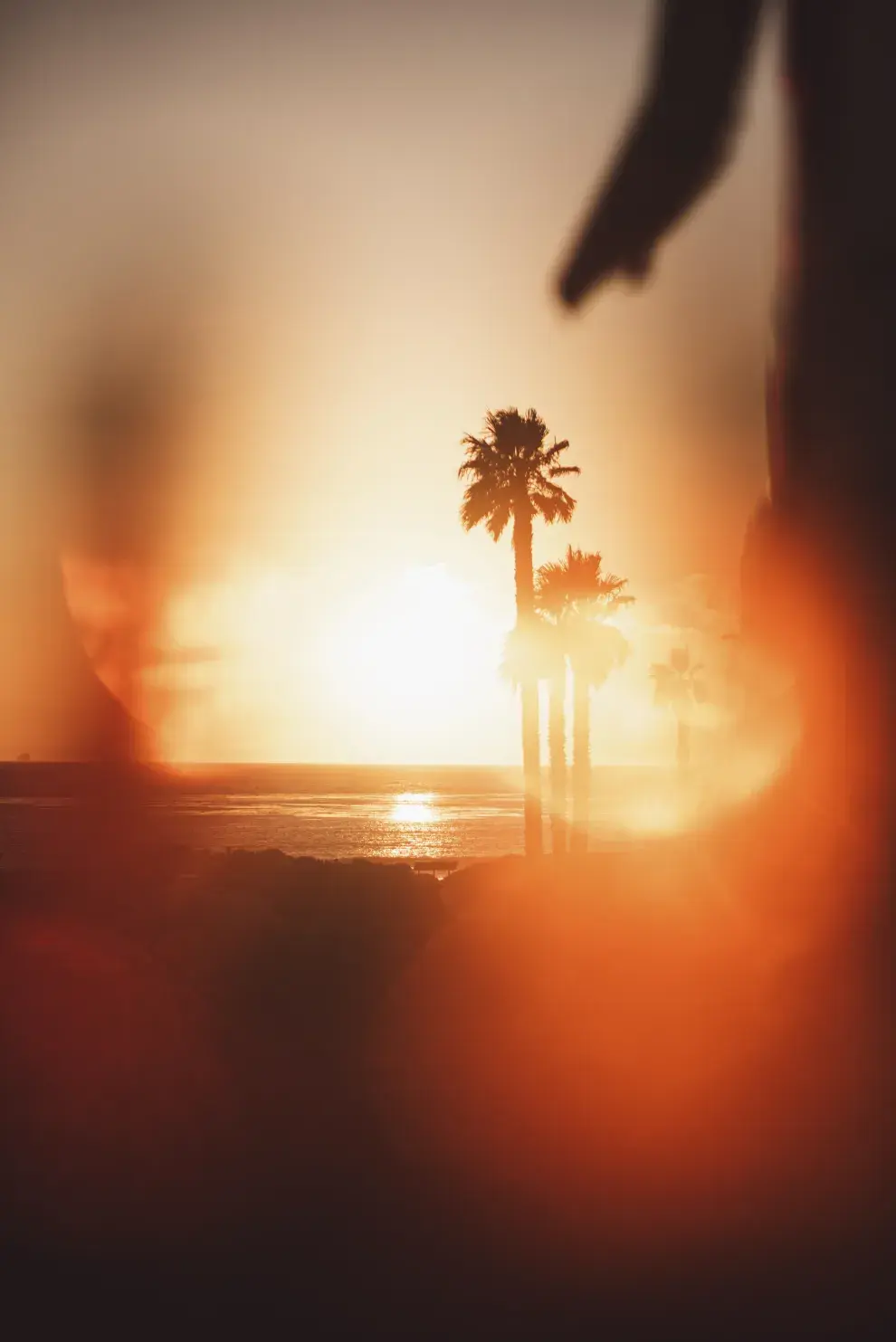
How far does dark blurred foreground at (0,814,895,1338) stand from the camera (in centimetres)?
337

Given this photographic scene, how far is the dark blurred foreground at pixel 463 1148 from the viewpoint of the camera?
3369mm

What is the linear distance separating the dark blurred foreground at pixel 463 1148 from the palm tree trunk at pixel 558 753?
2374 centimetres

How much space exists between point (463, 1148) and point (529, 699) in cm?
2713

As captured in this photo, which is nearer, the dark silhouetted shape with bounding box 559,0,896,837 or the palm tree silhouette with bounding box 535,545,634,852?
the dark silhouetted shape with bounding box 559,0,896,837

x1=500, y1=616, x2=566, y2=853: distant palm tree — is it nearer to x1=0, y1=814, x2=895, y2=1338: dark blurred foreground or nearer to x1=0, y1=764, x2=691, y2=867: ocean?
x1=0, y1=764, x2=691, y2=867: ocean

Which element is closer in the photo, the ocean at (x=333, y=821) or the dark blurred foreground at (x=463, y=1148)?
the dark blurred foreground at (x=463, y=1148)

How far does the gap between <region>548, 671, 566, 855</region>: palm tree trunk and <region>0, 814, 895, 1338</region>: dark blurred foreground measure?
23.7m

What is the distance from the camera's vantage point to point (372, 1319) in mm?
3322

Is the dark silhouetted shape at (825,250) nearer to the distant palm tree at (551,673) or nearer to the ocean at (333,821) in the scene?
the distant palm tree at (551,673)

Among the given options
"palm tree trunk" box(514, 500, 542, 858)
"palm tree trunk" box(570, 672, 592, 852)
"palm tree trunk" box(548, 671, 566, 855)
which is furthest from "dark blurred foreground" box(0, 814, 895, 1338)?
"palm tree trunk" box(570, 672, 592, 852)

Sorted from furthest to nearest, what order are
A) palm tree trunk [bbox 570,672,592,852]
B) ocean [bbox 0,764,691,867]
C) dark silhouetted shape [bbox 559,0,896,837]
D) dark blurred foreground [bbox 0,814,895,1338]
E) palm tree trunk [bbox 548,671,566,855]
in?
ocean [bbox 0,764,691,867]
palm tree trunk [bbox 570,672,592,852]
palm tree trunk [bbox 548,671,566,855]
dark blurred foreground [bbox 0,814,895,1338]
dark silhouetted shape [bbox 559,0,896,837]

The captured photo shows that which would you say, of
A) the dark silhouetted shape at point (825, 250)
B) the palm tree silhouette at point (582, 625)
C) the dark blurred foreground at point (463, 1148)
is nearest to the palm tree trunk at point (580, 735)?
the palm tree silhouette at point (582, 625)

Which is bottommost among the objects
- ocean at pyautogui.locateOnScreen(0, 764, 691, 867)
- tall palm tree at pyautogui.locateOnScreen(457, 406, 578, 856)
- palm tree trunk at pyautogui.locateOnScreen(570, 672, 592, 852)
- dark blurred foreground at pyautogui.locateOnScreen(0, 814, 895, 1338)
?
ocean at pyautogui.locateOnScreen(0, 764, 691, 867)

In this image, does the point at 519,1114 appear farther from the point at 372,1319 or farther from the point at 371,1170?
the point at 372,1319
